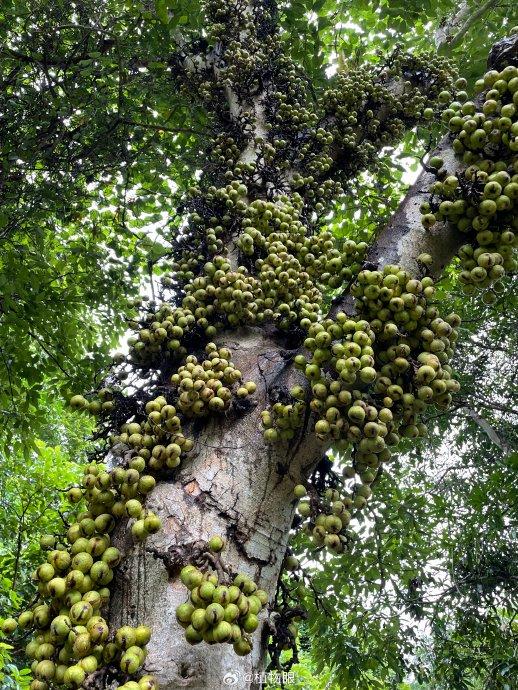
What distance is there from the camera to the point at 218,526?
152cm

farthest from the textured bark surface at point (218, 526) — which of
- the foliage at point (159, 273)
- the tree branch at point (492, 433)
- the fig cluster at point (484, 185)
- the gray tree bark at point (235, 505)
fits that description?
the tree branch at point (492, 433)

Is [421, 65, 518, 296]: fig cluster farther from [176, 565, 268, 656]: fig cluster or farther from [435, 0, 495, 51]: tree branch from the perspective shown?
[435, 0, 495, 51]: tree branch

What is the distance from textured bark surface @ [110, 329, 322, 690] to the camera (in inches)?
51.6

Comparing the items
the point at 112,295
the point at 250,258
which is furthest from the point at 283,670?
the point at 112,295

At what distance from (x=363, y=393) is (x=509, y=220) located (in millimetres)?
717

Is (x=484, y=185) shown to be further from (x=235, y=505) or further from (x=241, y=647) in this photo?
(x=241, y=647)

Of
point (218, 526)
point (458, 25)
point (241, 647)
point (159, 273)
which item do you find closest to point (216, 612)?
point (241, 647)

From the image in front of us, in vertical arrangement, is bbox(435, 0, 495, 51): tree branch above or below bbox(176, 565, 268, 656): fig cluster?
above

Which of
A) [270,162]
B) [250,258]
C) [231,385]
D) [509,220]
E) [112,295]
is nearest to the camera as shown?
[509,220]

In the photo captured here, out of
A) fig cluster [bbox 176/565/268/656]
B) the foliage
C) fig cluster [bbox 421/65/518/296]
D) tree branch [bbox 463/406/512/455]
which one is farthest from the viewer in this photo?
tree branch [bbox 463/406/512/455]

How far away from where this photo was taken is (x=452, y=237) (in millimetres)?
1831

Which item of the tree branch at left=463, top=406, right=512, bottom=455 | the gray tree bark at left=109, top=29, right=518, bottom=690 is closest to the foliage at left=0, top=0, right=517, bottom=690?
the tree branch at left=463, top=406, right=512, bottom=455

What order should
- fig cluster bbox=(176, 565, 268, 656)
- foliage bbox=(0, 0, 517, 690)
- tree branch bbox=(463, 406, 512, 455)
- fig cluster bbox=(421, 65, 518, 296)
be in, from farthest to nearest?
tree branch bbox=(463, 406, 512, 455)
foliage bbox=(0, 0, 517, 690)
fig cluster bbox=(421, 65, 518, 296)
fig cluster bbox=(176, 565, 268, 656)

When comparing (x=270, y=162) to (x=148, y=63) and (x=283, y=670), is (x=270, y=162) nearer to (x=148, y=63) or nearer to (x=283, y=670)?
(x=148, y=63)
